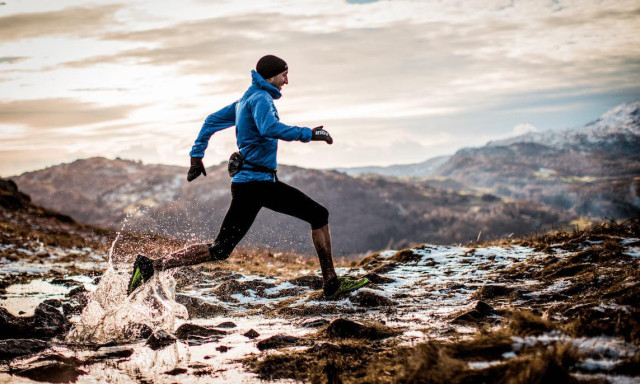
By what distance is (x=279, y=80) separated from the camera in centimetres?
558

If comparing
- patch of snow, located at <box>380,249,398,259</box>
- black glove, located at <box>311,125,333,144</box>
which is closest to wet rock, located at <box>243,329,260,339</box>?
black glove, located at <box>311,125,333,144</box>

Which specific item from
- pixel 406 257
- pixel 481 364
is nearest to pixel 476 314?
pixel 481 364

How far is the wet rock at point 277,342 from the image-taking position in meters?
4.02

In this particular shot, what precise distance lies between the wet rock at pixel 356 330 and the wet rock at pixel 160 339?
1.49 metres

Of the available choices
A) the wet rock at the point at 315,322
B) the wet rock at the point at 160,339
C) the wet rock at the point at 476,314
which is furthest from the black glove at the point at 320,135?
the wet rock at the point at 160,339

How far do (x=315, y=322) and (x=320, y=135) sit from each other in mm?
2036

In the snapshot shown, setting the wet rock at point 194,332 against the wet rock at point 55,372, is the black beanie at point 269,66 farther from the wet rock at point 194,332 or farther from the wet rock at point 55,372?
the wet rock at point 55,372

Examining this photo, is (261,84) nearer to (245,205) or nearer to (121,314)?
(245,205)

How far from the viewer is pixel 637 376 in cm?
226

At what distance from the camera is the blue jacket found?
507 centimetres

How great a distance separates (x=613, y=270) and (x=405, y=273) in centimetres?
324

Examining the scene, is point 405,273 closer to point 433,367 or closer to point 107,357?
point 107,357

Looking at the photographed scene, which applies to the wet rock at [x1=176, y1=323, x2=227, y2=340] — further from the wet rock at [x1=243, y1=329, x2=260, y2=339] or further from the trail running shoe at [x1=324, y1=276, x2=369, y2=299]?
the trail running shoe at [x1=324, y1=276, x2=369, y2=299]

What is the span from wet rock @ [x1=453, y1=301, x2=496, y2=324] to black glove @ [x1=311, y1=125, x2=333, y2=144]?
2.29 metres
